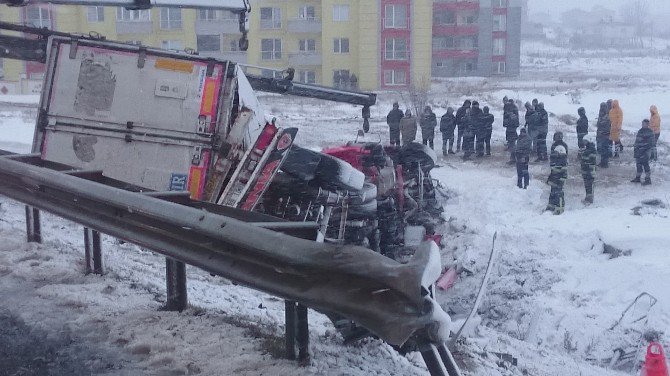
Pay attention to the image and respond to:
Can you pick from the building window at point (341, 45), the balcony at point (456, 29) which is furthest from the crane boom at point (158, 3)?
the balcony at point (456, 29)

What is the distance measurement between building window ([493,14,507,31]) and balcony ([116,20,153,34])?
33.9 meters

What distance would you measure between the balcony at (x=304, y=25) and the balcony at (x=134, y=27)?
11.0 meters

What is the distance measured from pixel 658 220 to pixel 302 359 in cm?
1022

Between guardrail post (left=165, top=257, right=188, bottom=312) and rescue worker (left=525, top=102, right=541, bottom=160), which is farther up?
rescue worker (left=525, top=102, right=541, bottom=160)

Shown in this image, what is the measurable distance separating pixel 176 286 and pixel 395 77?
47720mm

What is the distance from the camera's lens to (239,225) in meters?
3.80

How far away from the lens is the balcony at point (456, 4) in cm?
6425

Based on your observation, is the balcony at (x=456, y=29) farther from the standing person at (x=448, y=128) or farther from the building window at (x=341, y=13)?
the standing person at (x=448, y=128)

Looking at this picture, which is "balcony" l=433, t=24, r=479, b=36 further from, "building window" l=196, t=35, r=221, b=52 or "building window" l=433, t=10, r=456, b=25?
"building window" l=196, t=35, r=221, b=52

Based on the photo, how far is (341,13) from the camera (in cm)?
5016

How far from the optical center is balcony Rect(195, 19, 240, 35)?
46.6 metres

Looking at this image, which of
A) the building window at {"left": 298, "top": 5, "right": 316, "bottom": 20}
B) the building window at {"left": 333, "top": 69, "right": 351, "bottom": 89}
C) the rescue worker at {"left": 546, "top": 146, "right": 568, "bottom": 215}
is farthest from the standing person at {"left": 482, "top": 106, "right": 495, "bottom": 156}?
the building window at {"left": 298, "top": 5, "right": 316, "bottom": 20}

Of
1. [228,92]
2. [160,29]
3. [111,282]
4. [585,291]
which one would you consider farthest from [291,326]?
[160,29]

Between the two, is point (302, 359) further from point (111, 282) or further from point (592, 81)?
point (592, 81)
